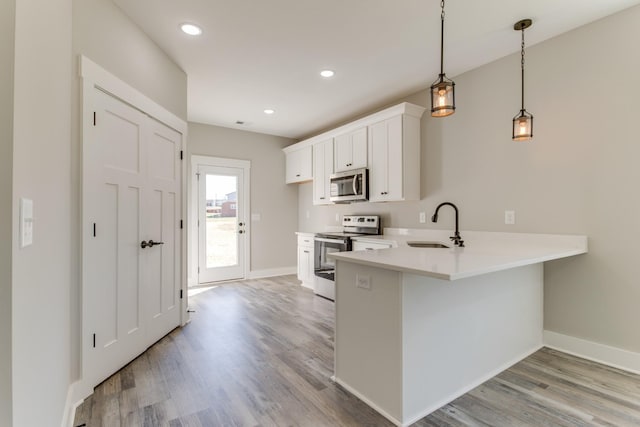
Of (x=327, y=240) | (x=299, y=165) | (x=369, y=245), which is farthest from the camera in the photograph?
(x=299, y=165)

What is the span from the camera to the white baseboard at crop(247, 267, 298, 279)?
5770 millimetres

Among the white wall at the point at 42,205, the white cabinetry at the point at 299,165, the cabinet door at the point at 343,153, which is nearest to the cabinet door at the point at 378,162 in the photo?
the cabinet door at the point at 343,153

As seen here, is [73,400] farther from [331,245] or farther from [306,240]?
[306,240]

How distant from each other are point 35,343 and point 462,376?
2.26 m

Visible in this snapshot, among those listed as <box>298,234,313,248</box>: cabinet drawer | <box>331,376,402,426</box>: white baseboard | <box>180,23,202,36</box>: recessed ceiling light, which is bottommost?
<box>331,376,402,426</box>: white baseboard

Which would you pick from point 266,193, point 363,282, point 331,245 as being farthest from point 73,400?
point 266,193

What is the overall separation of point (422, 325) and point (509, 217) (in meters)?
1.84

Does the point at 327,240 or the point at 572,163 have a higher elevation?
the point at 572,163

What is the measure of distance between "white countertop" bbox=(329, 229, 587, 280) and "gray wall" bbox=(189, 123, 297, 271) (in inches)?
94.7

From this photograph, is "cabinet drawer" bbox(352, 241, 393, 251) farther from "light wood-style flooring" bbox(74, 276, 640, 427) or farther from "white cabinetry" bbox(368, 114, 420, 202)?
"light wood-style flooring" bbox(74, 276, 640, 427)

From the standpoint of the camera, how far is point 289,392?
212 cm

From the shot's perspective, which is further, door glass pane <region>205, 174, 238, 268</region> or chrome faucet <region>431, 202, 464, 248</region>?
door glass pane <region>205, 174, 238, 268</region>

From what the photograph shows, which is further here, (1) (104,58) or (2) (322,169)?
(2) (322,169)

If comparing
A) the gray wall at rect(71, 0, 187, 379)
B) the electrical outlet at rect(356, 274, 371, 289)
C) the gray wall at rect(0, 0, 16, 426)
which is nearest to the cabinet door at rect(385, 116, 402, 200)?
the electrical outlet at rect(356, 274, 371, 289)
